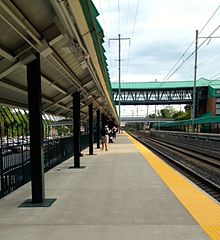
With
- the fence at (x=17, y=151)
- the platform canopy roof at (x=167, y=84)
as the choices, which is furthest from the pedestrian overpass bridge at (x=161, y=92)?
the fence at (x=17, y=151)

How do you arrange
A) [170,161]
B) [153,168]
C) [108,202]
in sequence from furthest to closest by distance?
[170,161] → [153,168] → [108,202]

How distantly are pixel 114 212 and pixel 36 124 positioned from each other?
227 cm

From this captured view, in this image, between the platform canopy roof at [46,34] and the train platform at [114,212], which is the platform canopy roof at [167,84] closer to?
the train platform at [114,212]

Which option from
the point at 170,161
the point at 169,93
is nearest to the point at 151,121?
the point at 169,93

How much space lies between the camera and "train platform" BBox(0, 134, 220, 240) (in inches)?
195

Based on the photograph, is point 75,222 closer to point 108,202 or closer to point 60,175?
point 108,202

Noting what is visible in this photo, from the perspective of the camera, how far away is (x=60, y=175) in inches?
430

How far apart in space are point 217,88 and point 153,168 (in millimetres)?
70167

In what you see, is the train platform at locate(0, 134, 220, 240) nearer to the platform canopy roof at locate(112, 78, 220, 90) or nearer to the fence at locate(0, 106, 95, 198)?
the fence at locate(0, 106, 95, 198)

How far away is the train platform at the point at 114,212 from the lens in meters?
4.96

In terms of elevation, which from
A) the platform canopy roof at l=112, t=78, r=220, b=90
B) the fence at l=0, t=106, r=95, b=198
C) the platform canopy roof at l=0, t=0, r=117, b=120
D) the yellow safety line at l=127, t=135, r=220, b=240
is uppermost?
the platform canopy roof at l=112, t=78, r=220, b=90

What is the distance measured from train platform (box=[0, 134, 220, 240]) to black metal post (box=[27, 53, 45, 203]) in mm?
472

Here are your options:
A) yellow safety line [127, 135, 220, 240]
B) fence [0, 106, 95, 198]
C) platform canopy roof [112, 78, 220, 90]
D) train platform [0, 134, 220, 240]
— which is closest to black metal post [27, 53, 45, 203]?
train platform [0, 134, 220, 240]

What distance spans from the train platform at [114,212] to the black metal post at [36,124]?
47 cm
